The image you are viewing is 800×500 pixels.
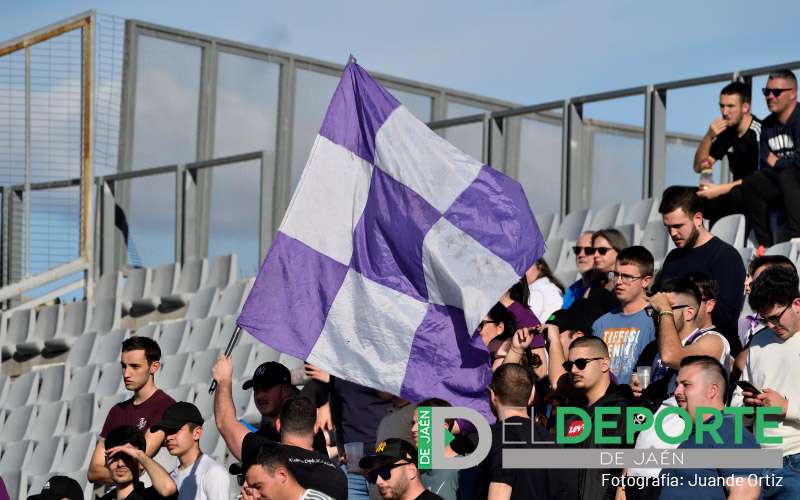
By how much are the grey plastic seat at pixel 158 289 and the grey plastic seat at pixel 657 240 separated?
15.9 ft

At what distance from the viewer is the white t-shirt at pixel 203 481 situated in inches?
300

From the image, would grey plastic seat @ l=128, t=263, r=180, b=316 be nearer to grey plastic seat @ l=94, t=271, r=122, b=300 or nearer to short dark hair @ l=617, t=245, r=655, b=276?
grey plastic seat @ l=94, t=271, r=122, b=300

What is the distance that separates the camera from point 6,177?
15.4 metres

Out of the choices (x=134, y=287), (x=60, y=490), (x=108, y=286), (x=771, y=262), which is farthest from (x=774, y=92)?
(x=108, y=286)

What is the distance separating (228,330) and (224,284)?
1180mm

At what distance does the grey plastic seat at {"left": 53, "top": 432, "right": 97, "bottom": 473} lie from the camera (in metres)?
11.7

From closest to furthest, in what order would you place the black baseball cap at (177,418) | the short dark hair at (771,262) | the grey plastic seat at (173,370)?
the short dark hair at (771,262) → the black baseball cap at (177,418) → the grey plastic seat at (173,370)

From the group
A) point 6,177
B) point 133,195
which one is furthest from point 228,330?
point 6,177

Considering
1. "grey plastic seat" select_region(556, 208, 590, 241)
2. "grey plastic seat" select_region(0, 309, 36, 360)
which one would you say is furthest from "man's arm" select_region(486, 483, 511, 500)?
"grey plastic seat" select_region(0, 309, 36, 360)

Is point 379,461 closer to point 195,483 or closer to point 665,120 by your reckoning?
point 195,483

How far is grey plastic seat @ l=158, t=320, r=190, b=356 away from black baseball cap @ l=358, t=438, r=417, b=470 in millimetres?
6159

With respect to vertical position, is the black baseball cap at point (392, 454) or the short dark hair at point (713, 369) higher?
the short dark hair at point (713, 369)

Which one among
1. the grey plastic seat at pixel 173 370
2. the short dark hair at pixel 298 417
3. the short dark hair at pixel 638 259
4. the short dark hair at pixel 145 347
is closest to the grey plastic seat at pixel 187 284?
the grey plastic seat at pixel 173 370

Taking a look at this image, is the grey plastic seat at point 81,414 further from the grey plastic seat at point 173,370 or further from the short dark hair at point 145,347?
the short dark hair at point 145,347
